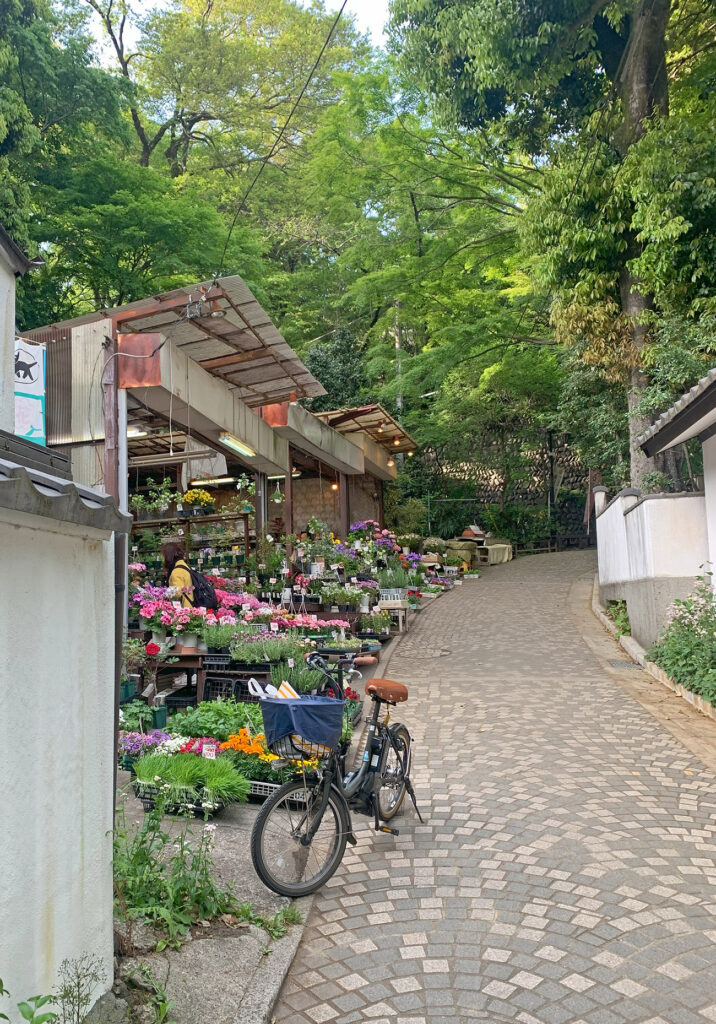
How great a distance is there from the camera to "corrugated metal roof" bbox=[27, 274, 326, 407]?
8477 mm

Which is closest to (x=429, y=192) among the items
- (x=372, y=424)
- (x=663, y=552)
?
(x=372, y=424)

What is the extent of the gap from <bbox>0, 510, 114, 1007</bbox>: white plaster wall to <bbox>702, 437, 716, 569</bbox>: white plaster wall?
764 cm

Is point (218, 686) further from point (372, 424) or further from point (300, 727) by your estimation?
point (372, 424)

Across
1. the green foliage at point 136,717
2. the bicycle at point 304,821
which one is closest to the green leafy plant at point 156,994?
the bicycle at point 304,821

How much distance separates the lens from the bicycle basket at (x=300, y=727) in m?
3.80

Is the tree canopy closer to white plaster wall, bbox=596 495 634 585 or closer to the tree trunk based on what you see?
the tree trunk

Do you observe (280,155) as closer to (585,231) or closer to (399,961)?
(585,231)

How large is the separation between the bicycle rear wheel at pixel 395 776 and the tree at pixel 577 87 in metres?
7.60

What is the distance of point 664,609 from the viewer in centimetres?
902

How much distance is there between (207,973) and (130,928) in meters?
0.40

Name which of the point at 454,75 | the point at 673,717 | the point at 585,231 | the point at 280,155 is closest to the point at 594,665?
the point at 673,717

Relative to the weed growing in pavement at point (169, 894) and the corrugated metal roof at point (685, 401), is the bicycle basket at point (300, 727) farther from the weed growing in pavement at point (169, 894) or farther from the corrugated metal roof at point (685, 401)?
the corrugated metal roof at point (685, 401)

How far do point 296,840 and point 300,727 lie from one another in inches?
27.4

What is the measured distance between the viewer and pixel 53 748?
2.48 metres
